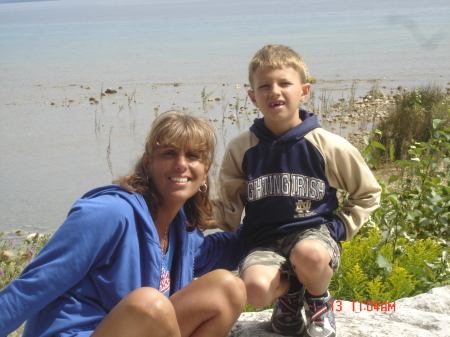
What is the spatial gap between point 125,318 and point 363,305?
60.8 inches

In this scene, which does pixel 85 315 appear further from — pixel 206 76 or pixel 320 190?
pixel 206 76

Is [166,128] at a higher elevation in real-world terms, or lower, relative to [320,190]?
higher

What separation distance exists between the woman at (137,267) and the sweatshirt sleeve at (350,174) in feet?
1.92

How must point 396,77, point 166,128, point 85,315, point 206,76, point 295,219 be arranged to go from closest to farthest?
1. point 85,315
2. point 166,128
3. point 295,219
4. point 396,77
5. point 206,76

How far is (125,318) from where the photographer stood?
6.68ft

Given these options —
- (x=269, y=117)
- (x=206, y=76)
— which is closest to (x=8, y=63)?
(x=206, y=76)

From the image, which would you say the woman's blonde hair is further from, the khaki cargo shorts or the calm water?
the khaki cargo shorts

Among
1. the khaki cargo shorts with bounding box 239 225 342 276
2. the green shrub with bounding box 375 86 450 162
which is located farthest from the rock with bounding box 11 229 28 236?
the green shrub with bounding box 375 86 450 162

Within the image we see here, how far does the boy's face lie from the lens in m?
2.87

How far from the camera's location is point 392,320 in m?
2.81

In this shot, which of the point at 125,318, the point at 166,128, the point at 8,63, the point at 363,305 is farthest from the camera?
the point at 8,63

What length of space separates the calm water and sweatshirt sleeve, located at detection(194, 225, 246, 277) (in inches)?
22.5

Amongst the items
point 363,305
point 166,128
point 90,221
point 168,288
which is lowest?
point 363,305

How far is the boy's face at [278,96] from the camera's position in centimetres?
287
